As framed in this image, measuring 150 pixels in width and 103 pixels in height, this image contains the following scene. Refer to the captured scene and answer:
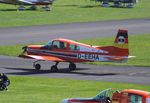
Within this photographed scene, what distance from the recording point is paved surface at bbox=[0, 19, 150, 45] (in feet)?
207

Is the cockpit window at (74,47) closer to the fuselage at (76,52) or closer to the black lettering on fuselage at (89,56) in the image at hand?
the fuselage at (76,52)

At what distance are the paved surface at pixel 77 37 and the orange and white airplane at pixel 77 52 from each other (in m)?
0.91

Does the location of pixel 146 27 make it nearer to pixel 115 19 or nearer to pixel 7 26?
pixel 115 19

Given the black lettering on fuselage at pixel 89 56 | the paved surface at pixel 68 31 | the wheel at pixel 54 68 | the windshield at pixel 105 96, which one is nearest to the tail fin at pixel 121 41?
the black lettering on fuselage at pixel 89 56

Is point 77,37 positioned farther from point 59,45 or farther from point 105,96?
point 105,96

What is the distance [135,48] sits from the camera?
187ft

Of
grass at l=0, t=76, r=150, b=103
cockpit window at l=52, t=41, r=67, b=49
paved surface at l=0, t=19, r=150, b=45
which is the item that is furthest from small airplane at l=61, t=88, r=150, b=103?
paved surface at l=0, t=19, r=150, b=45

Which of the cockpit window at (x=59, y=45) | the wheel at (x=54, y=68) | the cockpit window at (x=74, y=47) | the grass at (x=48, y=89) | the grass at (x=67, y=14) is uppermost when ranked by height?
the grass at (x=67, y=14)

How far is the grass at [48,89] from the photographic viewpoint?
32.3 meters

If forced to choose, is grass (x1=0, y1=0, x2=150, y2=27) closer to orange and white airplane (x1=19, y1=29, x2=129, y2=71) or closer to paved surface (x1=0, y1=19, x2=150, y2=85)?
paved surface (x1=0, y1=19, x2=150, y2=85)

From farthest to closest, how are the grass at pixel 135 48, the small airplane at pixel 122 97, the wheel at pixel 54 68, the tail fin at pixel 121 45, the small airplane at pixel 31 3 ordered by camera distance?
the small airplane at pixel 31 3
the grass at pixel 135 48
the wheel at pixel 54 68
the tail fin at pixel 121 45
the small airplane at pixel 122 97

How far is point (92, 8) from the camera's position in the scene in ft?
318

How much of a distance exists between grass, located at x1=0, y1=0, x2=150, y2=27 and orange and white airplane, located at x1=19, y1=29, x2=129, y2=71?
2840cm

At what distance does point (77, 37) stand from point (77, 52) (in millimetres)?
19090
